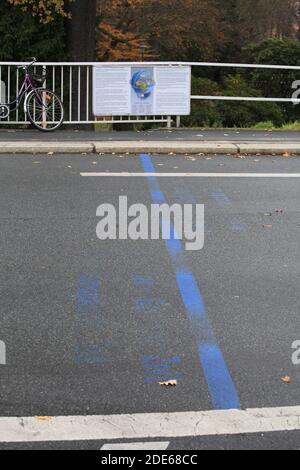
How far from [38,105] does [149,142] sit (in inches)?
103

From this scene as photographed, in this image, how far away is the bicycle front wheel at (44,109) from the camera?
586 inches

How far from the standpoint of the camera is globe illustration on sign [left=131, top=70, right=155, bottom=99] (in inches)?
599

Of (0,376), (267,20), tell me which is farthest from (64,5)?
(267,20)

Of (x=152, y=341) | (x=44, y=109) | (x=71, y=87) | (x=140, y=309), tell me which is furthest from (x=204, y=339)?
(x=71, y=87)

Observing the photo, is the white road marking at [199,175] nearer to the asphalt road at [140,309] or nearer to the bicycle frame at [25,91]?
the asphalt road at [140,309]

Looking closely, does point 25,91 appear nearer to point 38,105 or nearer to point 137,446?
point 38,105

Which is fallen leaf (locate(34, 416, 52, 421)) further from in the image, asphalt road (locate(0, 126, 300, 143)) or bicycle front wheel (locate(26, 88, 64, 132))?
bicycle front wheel (locate(26, 88, 64, 132))

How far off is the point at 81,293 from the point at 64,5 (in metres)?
12.1

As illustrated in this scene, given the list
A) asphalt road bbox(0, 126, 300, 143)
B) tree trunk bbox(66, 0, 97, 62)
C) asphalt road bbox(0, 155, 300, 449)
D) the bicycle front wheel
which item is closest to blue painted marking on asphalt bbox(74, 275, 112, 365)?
asphalt road bbox(0, 155, 300, 449)

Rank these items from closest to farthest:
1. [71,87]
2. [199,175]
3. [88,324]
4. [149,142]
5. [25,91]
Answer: [88,324] < [199,175] < [149,142] < [25,91] < [71,87]

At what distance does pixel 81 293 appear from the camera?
6242mm

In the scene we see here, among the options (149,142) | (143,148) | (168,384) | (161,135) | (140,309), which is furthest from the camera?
(161,135)

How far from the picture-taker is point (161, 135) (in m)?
15.0
